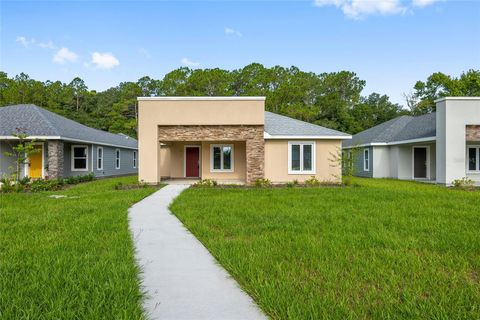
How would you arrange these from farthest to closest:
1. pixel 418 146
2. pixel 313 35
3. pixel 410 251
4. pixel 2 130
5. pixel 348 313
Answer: pixel 418 146 → pixel 2 130 → pixel 313 35 → pixel 410 251 → pixel 348 313

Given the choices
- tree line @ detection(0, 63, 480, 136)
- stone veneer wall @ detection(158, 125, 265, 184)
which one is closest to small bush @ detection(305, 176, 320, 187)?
stone veneer wall @ detection(158, 125, 265, 184)

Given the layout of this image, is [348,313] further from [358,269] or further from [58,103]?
[58,103]

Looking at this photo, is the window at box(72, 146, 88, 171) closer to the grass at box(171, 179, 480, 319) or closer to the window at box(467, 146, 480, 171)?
the grass at box(171, 179, 480, 319)

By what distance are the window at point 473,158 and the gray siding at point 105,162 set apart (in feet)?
80.4

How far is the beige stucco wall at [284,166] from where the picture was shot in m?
16.1

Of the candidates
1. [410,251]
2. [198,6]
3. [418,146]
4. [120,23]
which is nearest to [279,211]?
[410,251]

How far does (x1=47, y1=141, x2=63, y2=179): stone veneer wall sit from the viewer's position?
54.6ft

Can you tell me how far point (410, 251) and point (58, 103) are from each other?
48541 mm

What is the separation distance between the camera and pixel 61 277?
3652 millimetres

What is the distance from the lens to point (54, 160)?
54.8 feet

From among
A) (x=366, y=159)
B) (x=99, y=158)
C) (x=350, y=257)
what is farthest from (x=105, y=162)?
(x=350, y=257)

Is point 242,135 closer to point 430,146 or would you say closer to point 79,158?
point 79,158

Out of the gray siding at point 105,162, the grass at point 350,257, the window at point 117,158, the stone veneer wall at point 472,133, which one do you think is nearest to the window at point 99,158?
the gray siding at point 105,162

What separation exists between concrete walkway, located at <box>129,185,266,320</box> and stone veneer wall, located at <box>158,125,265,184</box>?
30.6 ft
